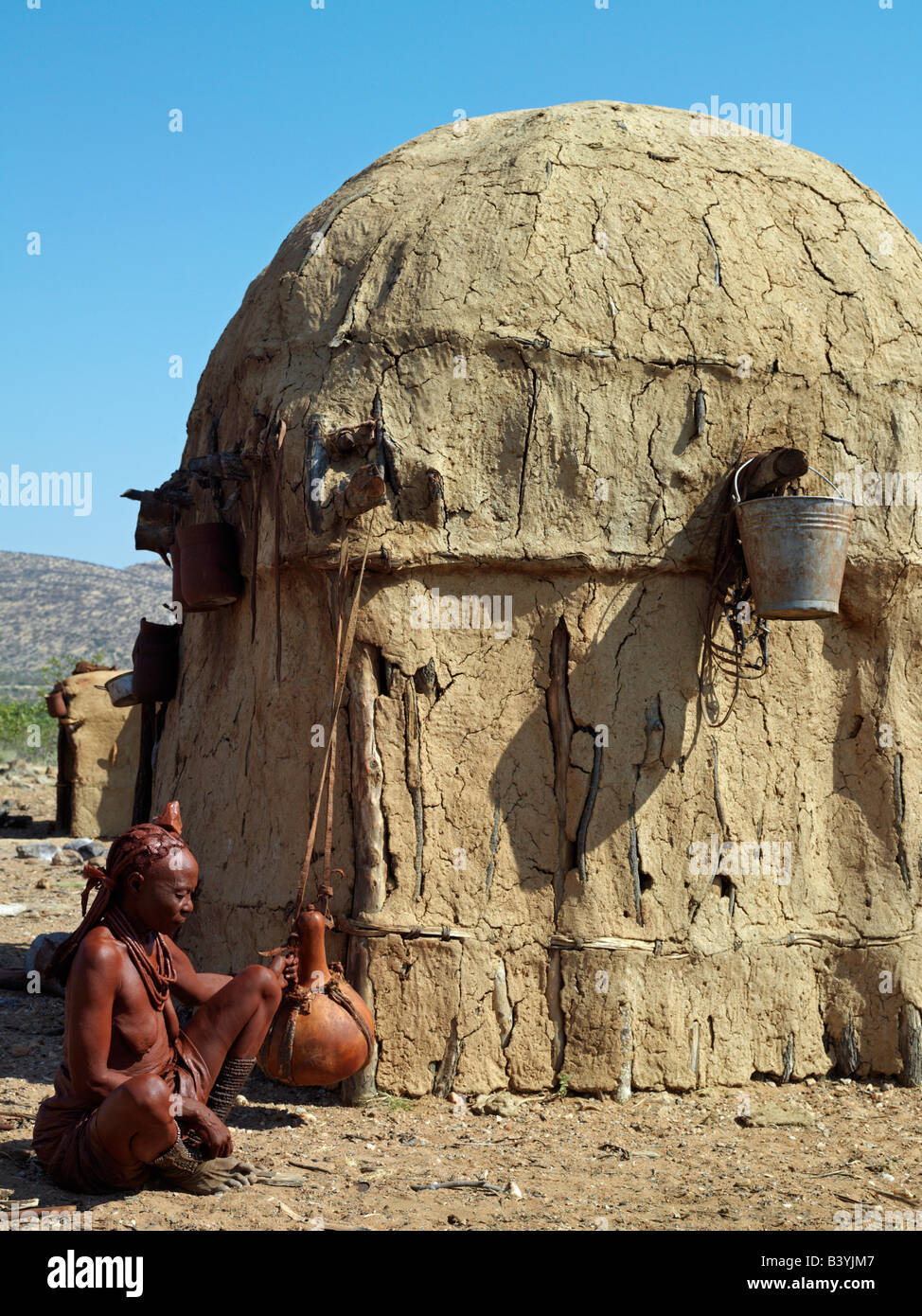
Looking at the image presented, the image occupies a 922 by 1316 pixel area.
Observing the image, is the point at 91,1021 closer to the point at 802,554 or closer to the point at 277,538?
the point at 277,538

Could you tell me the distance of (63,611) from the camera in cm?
5322

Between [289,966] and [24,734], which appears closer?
[289,966]

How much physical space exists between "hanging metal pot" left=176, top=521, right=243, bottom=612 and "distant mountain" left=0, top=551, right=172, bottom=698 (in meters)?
37.3

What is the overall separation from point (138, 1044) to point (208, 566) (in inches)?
98.7

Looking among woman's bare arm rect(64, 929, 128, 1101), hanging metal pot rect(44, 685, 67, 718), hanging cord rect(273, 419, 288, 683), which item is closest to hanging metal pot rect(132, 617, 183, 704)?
hanging cord rect(273, 419, 288, 683)

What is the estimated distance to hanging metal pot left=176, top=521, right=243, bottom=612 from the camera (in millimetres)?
5781

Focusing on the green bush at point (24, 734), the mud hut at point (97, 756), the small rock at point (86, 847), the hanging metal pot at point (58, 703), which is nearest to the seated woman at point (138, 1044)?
the small rock at point (86, 847)

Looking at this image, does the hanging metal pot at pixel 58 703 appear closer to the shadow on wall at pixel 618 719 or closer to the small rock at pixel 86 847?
the small rock at pixel 86 847

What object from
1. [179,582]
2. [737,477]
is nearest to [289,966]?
[179,582]

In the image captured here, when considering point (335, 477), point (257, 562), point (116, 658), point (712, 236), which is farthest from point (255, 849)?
point (116, 658)

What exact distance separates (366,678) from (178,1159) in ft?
6.84

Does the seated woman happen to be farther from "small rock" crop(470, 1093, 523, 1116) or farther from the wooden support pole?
"small rock" crop(470, 1093, 523, 1116)

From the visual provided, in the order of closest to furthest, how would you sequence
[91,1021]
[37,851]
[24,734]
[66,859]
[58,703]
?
[91,1021] < [66,859] < [37,851] < [58,703] < [24,734]

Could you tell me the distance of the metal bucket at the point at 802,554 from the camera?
4770 mm
